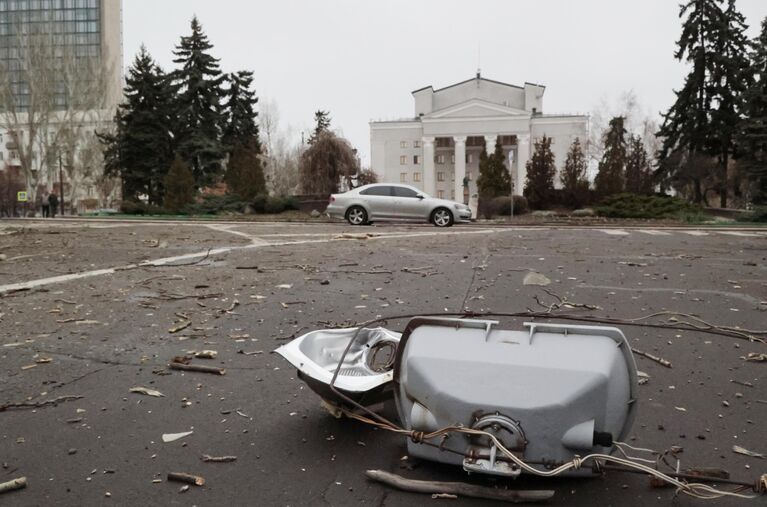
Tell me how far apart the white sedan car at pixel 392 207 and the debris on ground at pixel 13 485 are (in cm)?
1785

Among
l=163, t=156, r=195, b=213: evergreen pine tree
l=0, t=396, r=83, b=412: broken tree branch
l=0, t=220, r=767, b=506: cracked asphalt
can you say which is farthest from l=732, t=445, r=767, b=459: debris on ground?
l=163, t=156, r=195, b=213: evergreen pine tree

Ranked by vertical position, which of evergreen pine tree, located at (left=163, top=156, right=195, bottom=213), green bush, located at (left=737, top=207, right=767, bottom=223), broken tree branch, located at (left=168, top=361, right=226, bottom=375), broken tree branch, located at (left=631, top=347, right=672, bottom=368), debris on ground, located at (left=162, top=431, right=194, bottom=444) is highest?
evergreen pine tree, located at (left=163, top=156, right=195, bottom=213)

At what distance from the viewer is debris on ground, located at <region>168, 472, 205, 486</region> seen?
2499mm

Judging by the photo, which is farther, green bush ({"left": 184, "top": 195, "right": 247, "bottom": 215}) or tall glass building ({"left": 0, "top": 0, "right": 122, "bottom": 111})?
tall glass building ({"left": 0, "top": 0, "right": 122, "bottom": 111})

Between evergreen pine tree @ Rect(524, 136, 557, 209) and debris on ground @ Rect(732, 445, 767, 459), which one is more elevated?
evergreen pine tree @ Rect(524, 136, 557, 209)

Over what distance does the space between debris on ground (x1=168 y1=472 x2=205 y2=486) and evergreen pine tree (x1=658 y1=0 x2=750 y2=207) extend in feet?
153

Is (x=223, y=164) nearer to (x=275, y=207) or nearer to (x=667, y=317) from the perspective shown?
(x=275, y=207)

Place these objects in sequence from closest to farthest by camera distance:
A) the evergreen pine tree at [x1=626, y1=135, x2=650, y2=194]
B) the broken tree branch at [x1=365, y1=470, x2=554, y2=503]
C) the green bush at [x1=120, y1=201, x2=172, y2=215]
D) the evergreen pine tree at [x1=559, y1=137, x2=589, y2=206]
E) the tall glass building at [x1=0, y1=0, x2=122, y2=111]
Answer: the broken tree branch at [x1=365, y1=470, x2=554, y2=503] → the evergreen pine tree at [x1=559, y1=137, x2=589, y2=206] → the evergreen pine tree at [x1=626, y1=135, x2=650, y2=194] → the green bush at [x1=120, y1=201, x2=172, y2=215] → the tall glass building at [x1=0, y1=0, x2=122, y2=111]

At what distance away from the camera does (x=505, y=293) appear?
634cm

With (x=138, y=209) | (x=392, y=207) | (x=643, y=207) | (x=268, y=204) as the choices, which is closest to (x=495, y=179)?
(x=643, y=207)

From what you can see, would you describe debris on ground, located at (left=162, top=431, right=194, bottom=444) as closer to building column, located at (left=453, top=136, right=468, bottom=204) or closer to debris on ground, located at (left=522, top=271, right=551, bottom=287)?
debris on ground, located at (left=522, top=271, right=551, bottom=287)

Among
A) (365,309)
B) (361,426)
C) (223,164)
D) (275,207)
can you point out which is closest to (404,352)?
(361,426)

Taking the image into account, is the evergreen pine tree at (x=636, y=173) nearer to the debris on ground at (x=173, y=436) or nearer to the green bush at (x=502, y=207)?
the green bush at (x=502, y=207)

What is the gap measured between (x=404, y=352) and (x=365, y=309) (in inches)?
121
